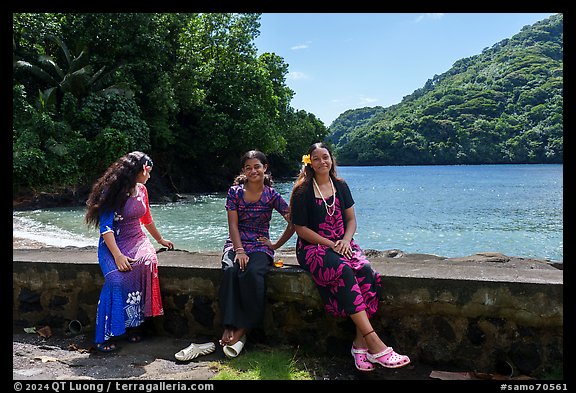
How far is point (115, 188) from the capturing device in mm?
3615

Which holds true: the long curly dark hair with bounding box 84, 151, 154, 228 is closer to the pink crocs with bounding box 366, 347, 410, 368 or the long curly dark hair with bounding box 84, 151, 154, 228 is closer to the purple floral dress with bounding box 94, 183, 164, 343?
the purple floral dress with bounding box 94, 183, 164, 343

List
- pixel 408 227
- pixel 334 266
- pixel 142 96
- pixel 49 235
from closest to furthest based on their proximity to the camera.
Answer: pixel 334 266, pixel 49 235, pixel 408 227, pixel 142 96

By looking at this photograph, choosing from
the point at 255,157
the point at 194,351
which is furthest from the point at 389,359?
the point at 255,157

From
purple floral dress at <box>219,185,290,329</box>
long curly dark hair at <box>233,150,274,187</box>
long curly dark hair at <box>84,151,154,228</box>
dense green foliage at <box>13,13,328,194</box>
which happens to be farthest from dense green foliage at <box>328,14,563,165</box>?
long curly dark hair at <box>84,151,154,228</box>

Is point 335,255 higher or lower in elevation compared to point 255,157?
A: lower

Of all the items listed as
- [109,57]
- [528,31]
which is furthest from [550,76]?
[109,57]

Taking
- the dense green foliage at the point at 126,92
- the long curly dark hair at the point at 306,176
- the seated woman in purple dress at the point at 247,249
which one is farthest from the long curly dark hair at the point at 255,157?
the dense green foliage at the point at 126,92

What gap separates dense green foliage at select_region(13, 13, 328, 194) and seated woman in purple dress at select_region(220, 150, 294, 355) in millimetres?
17364

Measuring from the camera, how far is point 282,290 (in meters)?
3.37

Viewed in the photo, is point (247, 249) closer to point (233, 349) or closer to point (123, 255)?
point (233, 349)

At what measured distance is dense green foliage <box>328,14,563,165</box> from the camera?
83250mm

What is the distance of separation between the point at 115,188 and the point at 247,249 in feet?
3.45

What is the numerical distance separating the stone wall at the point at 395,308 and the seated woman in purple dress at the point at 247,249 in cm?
15

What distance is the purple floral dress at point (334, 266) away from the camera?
3.06 meters
